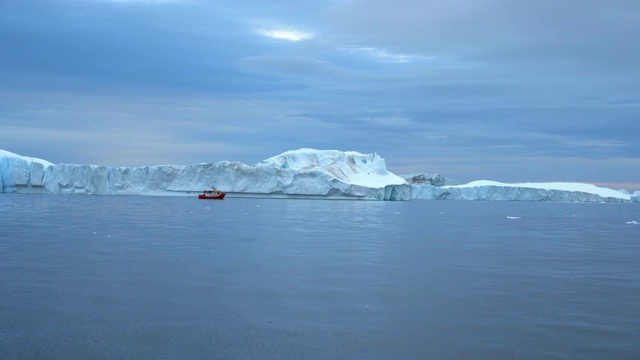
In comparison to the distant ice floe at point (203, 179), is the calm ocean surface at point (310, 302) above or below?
below

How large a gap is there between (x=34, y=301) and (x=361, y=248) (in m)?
7.21

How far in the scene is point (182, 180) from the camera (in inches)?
2064

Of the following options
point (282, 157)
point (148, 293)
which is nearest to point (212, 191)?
point (282, 157)

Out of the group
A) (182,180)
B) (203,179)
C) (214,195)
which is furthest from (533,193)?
(182,180)

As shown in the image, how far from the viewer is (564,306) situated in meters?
6.76

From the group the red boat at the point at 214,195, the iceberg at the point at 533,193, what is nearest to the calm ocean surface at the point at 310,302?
the red boat at the point at 214,195

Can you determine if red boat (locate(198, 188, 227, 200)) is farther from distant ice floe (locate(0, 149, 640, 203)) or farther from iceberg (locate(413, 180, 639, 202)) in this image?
iceberg (locate(413, 180, 639, 202))

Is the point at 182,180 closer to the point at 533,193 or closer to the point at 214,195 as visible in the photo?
the point at 214,195

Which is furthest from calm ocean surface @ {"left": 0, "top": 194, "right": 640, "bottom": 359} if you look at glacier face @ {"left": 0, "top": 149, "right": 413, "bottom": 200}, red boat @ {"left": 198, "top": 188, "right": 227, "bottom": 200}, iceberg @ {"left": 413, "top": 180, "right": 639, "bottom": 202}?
iceberg @ {"left": 413, "top": 180, "right": 639, "bottom": 202}

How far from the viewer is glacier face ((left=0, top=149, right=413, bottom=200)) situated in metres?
49.6

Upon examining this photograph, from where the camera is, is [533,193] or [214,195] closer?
[214,195]

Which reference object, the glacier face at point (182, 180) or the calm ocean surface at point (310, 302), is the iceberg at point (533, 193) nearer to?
the glacier face at point (182, 180)

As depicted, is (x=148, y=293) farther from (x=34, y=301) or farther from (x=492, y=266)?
(x=492, y=266)

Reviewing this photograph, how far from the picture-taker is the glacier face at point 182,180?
163ft
